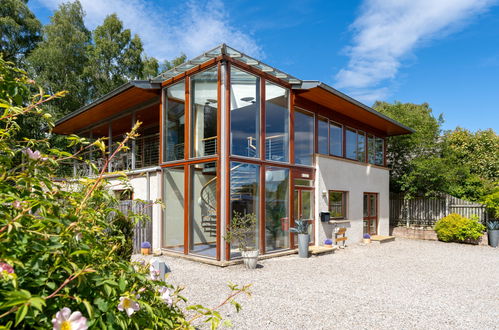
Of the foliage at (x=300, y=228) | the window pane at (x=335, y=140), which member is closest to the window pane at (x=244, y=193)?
the foliage at (x=300, y=228)

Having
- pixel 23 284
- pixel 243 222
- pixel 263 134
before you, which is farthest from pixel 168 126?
pixel 23 284

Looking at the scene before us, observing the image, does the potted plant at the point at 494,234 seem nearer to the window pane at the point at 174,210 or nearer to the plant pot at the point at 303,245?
the plant pot at the point at 303,245

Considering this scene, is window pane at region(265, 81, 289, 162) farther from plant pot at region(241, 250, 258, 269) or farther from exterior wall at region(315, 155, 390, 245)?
plant pot at region(241, 250, 258, 269)

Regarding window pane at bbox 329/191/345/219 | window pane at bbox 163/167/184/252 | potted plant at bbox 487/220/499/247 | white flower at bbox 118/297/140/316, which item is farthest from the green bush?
white flower at bbox 118/297/140/316

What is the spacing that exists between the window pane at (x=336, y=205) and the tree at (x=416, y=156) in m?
4.97

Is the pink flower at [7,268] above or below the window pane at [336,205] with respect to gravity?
above

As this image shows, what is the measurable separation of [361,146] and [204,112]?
26.3 ft

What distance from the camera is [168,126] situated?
10.5m

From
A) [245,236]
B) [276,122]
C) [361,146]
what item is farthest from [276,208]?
[361,146]

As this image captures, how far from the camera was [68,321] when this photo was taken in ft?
3.65

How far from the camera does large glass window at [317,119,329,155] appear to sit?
476 inches

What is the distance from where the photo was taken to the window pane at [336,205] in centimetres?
1235

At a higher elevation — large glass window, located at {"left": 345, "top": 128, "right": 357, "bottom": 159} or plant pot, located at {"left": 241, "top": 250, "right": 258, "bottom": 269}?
large glass window, located at {"left": 345, "top": 128, "right": 357, "bottom": 159}

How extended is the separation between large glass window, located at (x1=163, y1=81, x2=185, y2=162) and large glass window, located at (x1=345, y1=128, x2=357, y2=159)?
7032 mm
